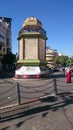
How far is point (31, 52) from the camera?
1193 inches

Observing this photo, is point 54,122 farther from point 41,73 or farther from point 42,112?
point 41,73

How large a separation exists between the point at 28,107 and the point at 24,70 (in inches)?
742

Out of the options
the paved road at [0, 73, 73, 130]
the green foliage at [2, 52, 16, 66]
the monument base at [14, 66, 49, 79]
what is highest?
the green foliage at [2, 52, 16, 66]

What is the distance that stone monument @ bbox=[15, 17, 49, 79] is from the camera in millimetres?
Answer: 29891

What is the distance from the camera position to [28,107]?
11.3 m

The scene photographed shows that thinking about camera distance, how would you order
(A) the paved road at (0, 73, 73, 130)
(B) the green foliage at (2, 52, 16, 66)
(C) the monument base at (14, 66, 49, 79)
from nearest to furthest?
(A) the paved road at (0, 73, 73, 130)
(C) the monument base at (14, 66, 49, 79)
(B) the green foliage at (2, 52, 16, 66)

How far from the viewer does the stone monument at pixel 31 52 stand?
29.9 m

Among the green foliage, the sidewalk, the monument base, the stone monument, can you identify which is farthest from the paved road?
the green foliage

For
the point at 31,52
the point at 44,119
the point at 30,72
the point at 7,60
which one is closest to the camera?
the point at 44,119

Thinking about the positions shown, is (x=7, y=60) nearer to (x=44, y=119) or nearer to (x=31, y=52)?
(x=31, y=52)

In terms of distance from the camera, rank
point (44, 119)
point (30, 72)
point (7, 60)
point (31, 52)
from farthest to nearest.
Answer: point (7, 60)
point (31, 52)
point (30, 72)
point (44, 119)

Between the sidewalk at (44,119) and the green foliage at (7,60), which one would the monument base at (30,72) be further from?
the green foliage at (7,60)

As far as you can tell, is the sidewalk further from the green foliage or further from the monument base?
the green foliage

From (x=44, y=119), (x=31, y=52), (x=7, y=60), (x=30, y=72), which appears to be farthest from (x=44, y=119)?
(x=7, y=60)
